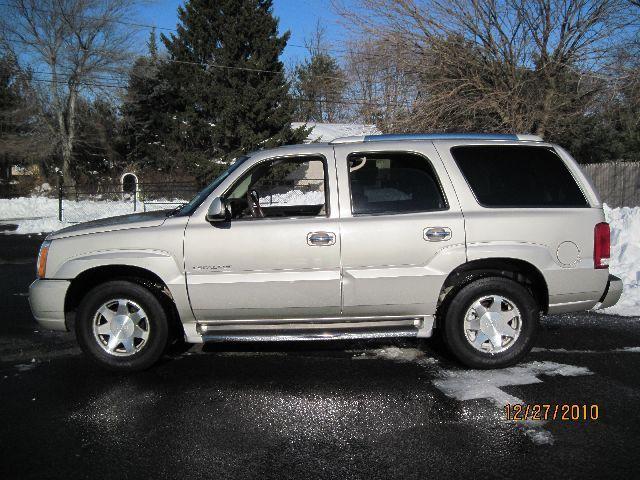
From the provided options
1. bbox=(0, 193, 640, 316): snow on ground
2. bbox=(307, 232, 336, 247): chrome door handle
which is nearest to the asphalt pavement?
bbox=(307, 232, 336, 247): chrome door handle

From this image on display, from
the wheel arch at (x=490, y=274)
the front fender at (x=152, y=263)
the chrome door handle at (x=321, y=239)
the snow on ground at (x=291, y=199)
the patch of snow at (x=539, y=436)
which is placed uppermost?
the snow on ground at (x=291, y=199)

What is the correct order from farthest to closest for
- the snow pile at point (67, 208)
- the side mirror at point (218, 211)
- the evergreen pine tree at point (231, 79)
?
the evergreen pine tree at point (231, 79)
the snow pile at point (67, 208)
the side mirror at point (218, 211)

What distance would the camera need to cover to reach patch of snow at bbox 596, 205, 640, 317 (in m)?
6.65

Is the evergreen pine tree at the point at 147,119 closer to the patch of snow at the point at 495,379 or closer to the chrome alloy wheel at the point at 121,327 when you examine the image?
the chrome alloy wheel at the point at 121,327

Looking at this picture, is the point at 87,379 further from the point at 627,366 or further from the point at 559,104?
the point at 559,104

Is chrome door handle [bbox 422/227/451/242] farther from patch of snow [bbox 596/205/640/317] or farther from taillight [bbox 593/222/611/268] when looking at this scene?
A: patch of snow [bbox 596/205/640/317]

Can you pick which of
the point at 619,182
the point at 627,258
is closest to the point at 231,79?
the point at 619,182

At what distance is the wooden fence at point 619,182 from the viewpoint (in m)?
19.3

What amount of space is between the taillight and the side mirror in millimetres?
3029

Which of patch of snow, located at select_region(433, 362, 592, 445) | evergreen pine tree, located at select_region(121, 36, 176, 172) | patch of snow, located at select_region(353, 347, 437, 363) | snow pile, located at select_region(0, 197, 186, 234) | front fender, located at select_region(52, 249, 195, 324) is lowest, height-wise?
patch of snow, located at select_region(433, 362, 592, 445)

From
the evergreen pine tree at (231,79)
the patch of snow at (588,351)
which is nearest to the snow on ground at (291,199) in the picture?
the patch of snow at (588,351)

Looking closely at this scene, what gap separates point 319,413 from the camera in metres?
3.83

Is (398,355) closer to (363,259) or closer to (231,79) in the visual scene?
(363,259)

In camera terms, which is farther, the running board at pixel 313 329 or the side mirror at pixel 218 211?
the running board at pixel 313 329
